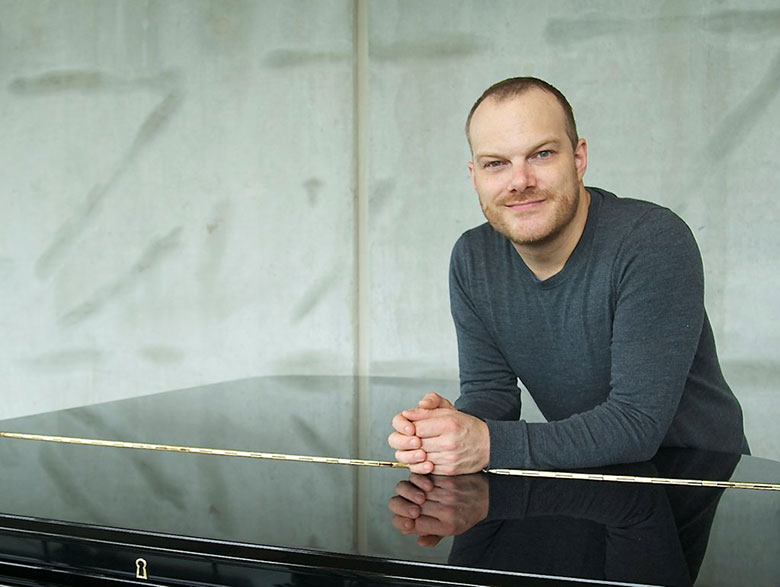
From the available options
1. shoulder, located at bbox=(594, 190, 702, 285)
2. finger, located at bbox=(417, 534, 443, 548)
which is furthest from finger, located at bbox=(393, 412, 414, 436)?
shoulder, located at bbox=(594, 190, 702, 285)

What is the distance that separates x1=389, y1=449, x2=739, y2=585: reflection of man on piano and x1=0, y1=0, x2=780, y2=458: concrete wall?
9.44 feet

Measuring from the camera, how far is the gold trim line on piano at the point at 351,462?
1.58 m

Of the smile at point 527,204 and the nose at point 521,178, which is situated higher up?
the nose at point 521,178

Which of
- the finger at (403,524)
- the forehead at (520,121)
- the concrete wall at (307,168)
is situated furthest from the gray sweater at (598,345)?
the concrete wall at (307,168)

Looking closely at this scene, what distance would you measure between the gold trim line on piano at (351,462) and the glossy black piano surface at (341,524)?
0.04m

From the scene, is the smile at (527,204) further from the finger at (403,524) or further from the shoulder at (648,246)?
the finger at (403,524)

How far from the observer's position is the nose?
2.05m

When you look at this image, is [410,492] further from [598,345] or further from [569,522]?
[598,345]

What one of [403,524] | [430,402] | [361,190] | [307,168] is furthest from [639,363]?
[307,168]

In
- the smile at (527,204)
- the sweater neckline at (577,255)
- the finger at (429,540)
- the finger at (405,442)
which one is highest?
the smile at (527,204)

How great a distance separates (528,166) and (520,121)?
10 centimetres

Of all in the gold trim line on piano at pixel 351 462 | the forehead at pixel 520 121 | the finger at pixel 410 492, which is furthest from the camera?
the forehead at pixel 520 121

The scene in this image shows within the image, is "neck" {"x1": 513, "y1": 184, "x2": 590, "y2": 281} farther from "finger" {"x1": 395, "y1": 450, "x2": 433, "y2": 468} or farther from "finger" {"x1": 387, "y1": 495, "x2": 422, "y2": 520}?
"finger" {"x1": 387, "y1": 495, "x2": 422, "y2": 520}

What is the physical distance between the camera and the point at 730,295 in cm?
429
